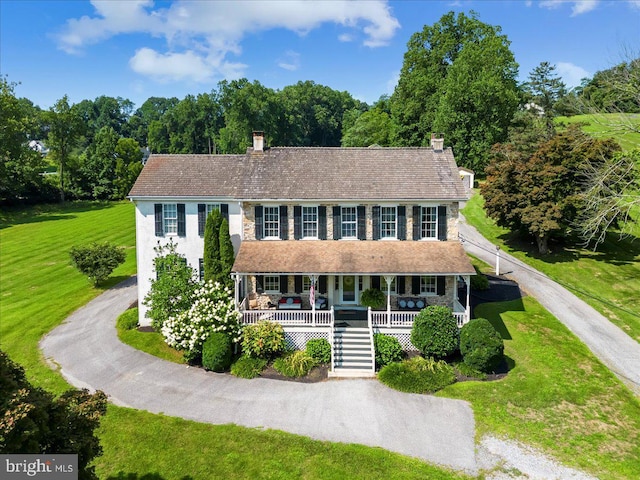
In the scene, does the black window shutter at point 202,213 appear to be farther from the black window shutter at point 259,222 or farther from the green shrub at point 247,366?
the green shrub at point 247,366

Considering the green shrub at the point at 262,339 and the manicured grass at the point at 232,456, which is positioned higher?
the green shrub at the point at 262,339

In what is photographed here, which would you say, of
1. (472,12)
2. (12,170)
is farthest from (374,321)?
(12,170)

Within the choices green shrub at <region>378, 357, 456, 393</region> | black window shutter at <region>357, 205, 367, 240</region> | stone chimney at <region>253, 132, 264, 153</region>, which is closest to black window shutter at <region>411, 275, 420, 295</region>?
black window shutter at <region>357, 205, 367, 240</region>

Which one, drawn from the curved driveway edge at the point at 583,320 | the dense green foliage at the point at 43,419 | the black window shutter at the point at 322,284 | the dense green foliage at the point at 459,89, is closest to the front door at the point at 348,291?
the black window shutter at the point at 322,284

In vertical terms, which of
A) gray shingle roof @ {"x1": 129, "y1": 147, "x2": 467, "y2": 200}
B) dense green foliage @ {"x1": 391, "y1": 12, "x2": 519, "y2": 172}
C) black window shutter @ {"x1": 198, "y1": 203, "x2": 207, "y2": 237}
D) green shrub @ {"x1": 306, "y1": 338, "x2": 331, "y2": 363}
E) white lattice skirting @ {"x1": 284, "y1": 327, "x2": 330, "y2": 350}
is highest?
dense green foliage @ {"x1": 391, "y1": 12, "x2": 519, "y2": 172}

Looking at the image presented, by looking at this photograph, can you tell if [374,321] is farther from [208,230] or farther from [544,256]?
[544,256]

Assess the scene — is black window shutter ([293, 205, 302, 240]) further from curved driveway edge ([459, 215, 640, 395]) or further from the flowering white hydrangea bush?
curved driveway edge ([459, 215, 640, 395])

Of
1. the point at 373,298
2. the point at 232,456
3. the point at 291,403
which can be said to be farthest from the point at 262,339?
the point at 232,456
